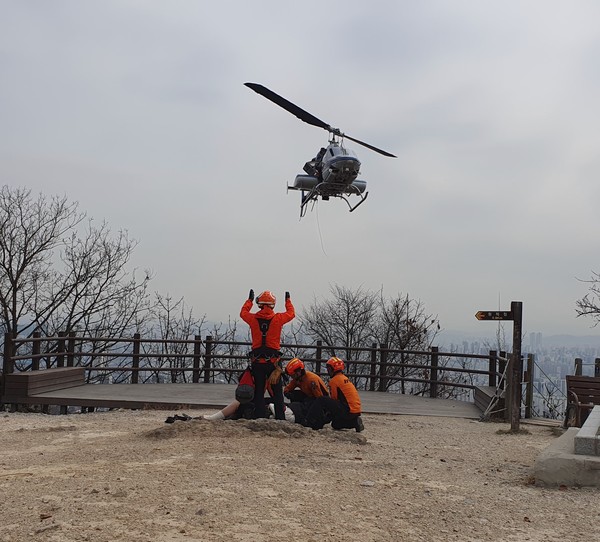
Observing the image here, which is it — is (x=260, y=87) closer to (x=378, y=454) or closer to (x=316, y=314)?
(x=378, y=454)

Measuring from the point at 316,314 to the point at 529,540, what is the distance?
28250mm

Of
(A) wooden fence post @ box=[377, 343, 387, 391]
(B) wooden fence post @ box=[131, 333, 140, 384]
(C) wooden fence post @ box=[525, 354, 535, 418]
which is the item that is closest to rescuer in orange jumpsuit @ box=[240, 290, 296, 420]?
(C) wooden fence post @ box=[525, 354, 535, 418]

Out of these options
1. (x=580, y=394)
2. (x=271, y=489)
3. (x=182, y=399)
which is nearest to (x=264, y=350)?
(x=271, y=489)

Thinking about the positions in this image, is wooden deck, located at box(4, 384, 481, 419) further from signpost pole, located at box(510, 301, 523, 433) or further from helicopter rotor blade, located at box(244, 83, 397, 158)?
helicopter rotor blade, located at box(244, 83, 397, 158)

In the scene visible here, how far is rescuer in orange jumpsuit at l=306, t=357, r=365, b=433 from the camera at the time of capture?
8.97 metres

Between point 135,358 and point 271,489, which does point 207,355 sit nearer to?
point 135,358

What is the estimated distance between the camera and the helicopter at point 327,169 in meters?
16.9

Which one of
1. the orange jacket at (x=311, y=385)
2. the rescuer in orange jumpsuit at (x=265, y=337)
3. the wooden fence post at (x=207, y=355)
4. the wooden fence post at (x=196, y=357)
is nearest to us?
the rescuer in orange jumpsuit at (x=265, y=337)

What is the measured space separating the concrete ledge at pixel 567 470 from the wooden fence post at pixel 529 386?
18.8ft

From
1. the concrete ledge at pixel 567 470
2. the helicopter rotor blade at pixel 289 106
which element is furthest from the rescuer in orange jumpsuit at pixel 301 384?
the helicopter rotor blade at pixel 289 106

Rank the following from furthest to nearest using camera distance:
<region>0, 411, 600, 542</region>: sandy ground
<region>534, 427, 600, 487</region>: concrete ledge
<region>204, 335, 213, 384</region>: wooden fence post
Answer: <region>204, 335, 213, 384</region>: wooden fence post → <region>534, 427, 600, 487</region>: concrete ledge → <region>0, 411, 600, 542</region>: sandy ground

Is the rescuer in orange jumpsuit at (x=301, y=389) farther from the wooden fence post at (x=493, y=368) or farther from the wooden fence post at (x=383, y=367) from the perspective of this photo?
the wooden fence post at (x=383, y=367)

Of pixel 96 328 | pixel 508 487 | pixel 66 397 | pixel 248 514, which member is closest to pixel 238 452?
pixel 248 514

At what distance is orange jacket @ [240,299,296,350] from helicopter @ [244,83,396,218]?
799cm
